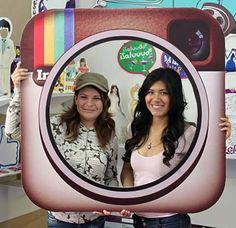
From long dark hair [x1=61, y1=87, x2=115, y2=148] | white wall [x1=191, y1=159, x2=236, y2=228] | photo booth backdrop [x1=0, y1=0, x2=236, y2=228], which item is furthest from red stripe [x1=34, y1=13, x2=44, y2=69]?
white wall [x1=191, y1=159, x2=236, y2=228]

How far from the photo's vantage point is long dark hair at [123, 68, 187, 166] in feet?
2.66

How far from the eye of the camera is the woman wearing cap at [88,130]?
32.8 inches

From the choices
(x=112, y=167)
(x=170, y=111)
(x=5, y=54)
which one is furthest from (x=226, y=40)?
(x=5, y=54)

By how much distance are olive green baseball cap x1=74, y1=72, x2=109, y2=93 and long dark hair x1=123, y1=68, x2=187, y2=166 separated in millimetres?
79

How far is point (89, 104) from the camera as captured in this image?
85cm

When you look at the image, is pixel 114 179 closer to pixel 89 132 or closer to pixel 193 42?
pixel 89 132

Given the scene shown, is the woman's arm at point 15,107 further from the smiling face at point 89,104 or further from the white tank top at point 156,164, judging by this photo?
the white tank top at point 156,164

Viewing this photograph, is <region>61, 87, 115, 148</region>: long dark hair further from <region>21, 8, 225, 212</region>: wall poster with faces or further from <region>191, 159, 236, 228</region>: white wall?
<region>191, 159, 236, 228</region>: white wall

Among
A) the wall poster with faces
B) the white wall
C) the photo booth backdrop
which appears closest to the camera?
the wall poster with faces

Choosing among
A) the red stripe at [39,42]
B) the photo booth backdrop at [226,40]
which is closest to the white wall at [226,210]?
the photo booth backdrop at [226,40]

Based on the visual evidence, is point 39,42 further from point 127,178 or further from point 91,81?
point 127,178

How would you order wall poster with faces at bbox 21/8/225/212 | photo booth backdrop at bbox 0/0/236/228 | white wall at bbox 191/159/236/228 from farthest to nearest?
white wall at bbox 191/159/236/228 < photo booth backdrop at bbox 0/0/236/228 < wall poster with faces at bbox 21/8/225/212

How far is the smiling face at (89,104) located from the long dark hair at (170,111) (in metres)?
0.09

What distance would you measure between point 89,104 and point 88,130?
0.06 m
